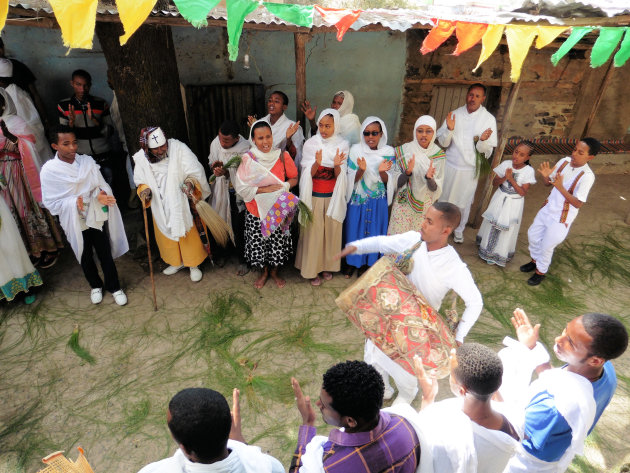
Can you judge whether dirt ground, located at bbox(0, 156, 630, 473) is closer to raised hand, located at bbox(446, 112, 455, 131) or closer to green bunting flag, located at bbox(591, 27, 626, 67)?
raised hand, located at bbox(446, 112, 455, 131)

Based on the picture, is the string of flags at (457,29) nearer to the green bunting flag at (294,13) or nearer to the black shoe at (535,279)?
the green bunting flag at (294,13)

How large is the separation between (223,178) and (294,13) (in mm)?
2030

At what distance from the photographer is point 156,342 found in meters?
4.16

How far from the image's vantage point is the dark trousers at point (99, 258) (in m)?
4.41

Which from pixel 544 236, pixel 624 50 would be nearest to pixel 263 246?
pixel 544 236

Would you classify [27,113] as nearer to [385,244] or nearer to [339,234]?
[339,234]

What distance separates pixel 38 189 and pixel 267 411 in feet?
12.7

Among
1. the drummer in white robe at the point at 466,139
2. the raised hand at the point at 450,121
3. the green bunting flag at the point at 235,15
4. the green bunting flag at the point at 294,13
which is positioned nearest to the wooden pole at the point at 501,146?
the drummer in white robe at the point at 466,139

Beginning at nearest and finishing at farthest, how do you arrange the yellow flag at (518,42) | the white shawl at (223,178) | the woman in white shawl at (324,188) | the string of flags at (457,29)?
the string of flags at (457,29) < the yellow flag at (518,42) < the woman in white shawl at (324,188) < the white shawl at (223,178)

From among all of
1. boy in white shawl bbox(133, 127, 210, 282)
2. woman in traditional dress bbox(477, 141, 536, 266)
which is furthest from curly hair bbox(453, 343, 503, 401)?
woman in traditional dress bbox(477, 141, 536, 266)

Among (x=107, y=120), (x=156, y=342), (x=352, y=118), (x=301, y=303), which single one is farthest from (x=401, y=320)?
(x=107, y=120)

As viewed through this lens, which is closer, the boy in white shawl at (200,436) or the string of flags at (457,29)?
the boy in white shawl at (200,436)

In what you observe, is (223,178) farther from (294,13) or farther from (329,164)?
(294,13)

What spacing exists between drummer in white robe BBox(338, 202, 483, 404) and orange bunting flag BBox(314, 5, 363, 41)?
2144 millimetres
